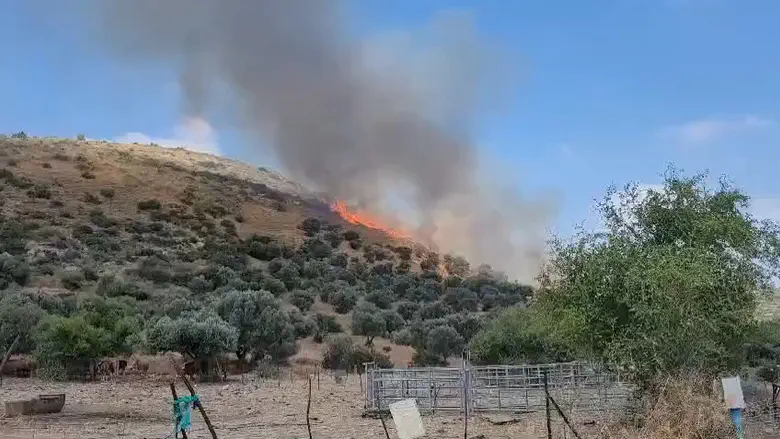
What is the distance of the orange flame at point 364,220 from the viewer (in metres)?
94.0

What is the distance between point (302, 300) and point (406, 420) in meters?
45.3

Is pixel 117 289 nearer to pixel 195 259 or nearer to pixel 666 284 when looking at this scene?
pixel 195 259

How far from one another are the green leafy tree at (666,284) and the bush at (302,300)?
34.2 meters

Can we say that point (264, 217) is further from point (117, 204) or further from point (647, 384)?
point (647, 384)

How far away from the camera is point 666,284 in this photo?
16.7 metres

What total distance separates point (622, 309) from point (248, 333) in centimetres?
2398

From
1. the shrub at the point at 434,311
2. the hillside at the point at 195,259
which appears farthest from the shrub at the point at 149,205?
the shrub at the point at 434,311

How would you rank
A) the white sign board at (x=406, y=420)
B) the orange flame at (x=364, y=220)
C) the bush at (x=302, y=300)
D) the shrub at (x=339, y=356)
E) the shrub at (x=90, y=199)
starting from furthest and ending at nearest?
the orange flame at (x=364, y=220), the shrub at (x=90, y=199), the bush at (x=302, y=300), the shrub at (x=339, y=356), the white sign board at (x=406, y=420)

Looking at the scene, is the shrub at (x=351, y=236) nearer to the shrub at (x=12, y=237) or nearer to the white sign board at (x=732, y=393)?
the shrub at (x=12, y=237)

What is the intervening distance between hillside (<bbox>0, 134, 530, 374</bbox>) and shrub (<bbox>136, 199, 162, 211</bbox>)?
16 centimetres

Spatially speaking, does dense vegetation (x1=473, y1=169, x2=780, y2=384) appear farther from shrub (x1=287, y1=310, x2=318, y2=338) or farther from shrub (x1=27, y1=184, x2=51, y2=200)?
shrub (x1=27, y1=184, x2=51, y2=200)

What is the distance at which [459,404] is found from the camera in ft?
78.2

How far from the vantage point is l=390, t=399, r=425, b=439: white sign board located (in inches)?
430

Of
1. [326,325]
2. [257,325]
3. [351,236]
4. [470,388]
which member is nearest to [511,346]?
[257,325]
